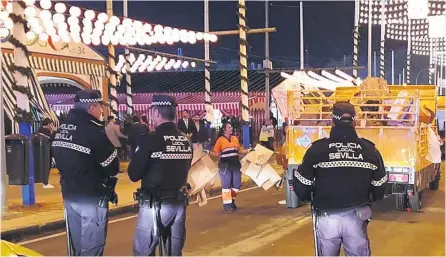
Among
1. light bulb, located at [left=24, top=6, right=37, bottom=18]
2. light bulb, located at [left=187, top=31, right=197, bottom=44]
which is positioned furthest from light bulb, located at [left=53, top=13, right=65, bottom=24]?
light bulb, located at [left=187, top=31, right=197, bottom=44]

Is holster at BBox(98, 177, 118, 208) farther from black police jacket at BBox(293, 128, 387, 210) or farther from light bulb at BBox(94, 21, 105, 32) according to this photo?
light bulb at BBox(94, 21, 105, 32)

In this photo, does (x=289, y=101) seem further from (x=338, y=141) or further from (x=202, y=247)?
(x=338, y=141)

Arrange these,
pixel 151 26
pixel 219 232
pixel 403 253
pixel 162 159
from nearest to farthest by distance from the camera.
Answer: pixel 162 159, pixel 403 253, pixel 219 232, pixel 151 26

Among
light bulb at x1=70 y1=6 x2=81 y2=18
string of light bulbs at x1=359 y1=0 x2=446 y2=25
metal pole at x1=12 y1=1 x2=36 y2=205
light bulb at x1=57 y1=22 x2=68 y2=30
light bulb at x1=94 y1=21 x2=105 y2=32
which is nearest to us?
metal pole at x1=12 y1=1 x2=36 y2=205

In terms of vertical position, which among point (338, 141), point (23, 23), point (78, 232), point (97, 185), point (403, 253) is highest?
point (23, 23)

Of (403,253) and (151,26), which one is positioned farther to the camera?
A: (151,26)

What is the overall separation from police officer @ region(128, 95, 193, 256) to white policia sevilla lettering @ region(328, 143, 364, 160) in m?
1.51

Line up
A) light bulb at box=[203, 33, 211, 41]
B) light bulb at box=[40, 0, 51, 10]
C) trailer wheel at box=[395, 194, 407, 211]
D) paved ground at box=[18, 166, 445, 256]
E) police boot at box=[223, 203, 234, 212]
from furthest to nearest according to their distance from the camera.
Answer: light bulb at box=[203, 33, 211, 41]
light bulb at box=[40, 0, 51, 10]
police boot at box=[223, 203, 234, 212]
trailer wheel at box=[395, 194, 407, 211]
paved ground at box=[18, 166, 445, 256]

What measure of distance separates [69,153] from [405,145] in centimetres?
697

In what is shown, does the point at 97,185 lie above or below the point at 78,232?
above

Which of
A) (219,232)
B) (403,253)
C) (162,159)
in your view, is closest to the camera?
(162,159)

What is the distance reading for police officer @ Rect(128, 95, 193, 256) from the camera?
575 centimetres

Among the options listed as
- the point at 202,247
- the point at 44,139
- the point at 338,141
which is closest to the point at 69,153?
the point at 338,141

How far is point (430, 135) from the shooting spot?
41.5 ft
